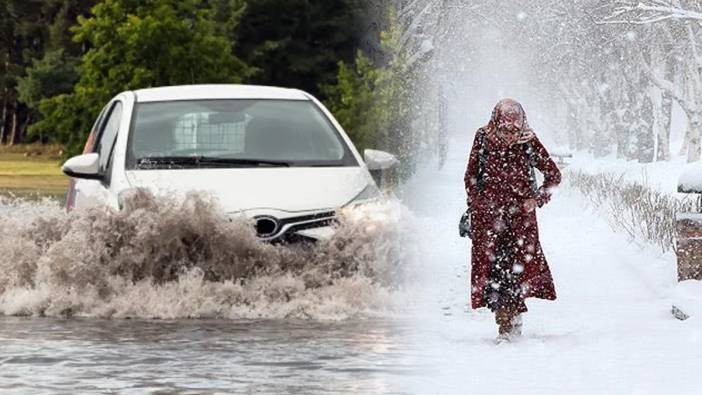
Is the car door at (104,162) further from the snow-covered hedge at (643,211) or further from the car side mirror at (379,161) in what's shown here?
the snow-covered hedge at (643,211)

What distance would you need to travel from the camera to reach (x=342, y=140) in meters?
12.6

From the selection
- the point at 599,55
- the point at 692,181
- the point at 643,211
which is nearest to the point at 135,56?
the point at 599,55

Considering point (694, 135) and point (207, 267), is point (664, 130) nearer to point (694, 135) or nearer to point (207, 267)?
point (694, 135)

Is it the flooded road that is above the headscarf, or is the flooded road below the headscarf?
below

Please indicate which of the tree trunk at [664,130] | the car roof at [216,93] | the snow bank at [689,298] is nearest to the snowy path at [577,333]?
the snow bank at [689,298]

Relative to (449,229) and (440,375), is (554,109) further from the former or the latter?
(440,375)

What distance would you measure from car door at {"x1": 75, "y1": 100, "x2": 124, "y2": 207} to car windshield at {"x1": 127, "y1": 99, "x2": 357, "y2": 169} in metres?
0.20

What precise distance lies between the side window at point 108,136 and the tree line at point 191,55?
6.13 ft

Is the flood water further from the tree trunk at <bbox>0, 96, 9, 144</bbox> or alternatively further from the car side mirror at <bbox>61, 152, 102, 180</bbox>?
the tree trunk at <bbox>0, 96, 9, 144</bbox>

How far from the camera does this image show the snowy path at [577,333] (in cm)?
867

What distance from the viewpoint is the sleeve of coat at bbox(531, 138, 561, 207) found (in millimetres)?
10398

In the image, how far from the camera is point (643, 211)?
62.0 ft

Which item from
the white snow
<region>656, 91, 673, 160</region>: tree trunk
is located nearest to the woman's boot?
the white snow

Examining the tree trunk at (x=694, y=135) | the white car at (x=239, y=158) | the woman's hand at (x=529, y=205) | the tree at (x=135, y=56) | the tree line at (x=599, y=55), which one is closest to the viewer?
the woman's hand at (x=529, y=205)
